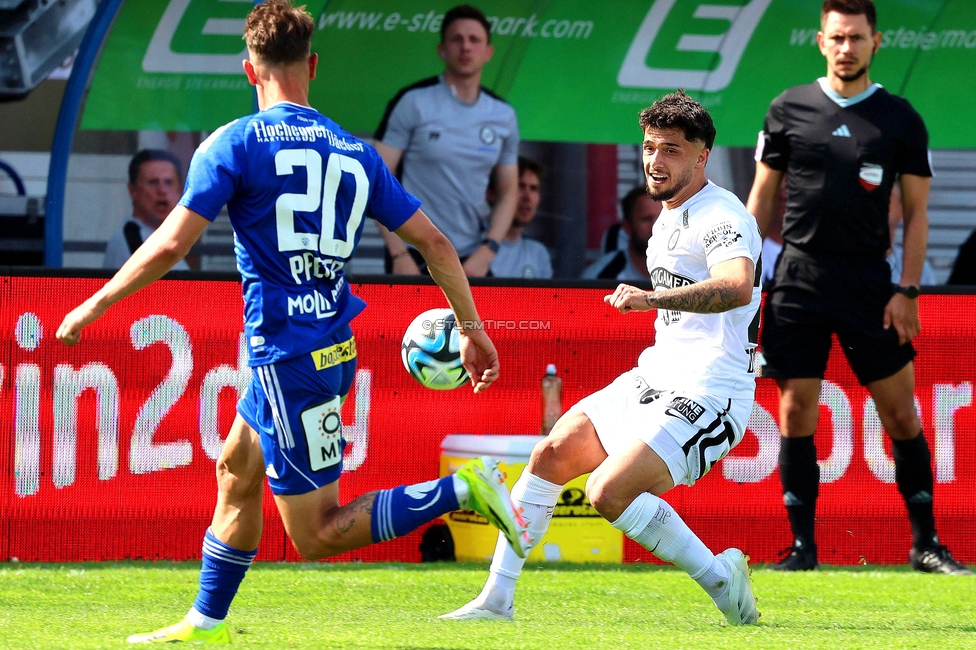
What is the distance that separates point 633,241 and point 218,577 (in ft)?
18.4

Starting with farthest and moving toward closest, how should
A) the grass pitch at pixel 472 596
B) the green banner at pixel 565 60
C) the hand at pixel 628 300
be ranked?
1. the green banner at pixel 565 60
2. the grass pitch at pixel 472 596
3. the hand at pixel 628 300

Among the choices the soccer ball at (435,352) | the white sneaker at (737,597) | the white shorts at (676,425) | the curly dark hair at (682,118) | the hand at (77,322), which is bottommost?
the white sneaker at (737,597)

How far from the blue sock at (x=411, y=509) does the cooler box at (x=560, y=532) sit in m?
2.77

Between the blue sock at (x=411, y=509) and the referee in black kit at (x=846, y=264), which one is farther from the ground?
the referee in black kit at (x=846, y=264)

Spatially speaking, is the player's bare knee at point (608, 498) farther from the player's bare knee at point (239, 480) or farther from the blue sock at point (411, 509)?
the player's bare knee at point (239, 480)

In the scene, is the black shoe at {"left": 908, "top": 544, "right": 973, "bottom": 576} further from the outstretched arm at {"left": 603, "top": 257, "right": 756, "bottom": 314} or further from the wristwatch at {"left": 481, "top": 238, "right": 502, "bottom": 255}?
the wristwatch at {"left": 481, "top": 238, "right": 502, "bottom": 255}

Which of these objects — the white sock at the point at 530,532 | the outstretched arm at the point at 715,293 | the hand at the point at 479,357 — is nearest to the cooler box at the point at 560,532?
the white sock at the point at 530,532

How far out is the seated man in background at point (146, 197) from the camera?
913cm

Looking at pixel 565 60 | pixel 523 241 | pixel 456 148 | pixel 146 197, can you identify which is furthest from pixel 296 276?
pixel 565 60

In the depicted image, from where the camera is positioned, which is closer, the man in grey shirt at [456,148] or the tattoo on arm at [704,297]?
the tattoo on arm at [704,297]

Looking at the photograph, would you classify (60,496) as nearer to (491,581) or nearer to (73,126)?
(491,581)

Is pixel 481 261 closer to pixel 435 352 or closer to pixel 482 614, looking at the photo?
pixel 482 614

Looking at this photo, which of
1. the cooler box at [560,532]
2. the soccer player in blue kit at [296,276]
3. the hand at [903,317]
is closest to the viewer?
the soccer player in blue kit at [296,276]

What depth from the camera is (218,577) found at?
456cm
